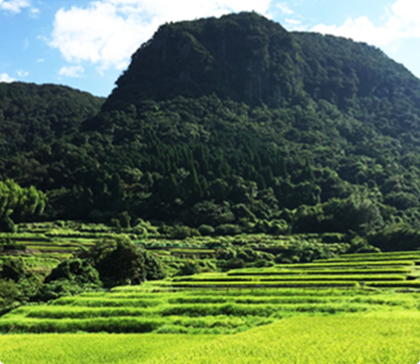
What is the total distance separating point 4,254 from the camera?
7819cm

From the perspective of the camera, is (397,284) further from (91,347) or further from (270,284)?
(91,347)

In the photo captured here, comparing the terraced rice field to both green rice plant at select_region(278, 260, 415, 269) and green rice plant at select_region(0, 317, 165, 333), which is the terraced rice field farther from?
green rice plant at select_region(278, 260, 415, 269)

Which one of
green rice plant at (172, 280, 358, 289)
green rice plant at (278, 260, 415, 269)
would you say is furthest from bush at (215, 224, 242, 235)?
green rice plant at (172, 280, 358, 289)

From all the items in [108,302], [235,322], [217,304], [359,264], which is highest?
[359,264]

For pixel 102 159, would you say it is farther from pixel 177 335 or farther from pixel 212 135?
pixel 177 335

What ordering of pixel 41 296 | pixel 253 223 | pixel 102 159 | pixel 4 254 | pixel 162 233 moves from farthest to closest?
pixel 102 159 → pixel 253 223 → pixel 162 233 → pixel 4 254 → pixel 41 296

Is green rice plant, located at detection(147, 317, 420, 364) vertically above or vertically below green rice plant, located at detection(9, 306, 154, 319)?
above

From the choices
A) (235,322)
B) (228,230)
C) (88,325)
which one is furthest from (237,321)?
(228,230)

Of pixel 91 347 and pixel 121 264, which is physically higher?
pixel 121 264

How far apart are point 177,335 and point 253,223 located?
90.0 metres

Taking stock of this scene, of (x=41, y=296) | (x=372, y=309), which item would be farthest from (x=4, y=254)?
(x=372, y=309)

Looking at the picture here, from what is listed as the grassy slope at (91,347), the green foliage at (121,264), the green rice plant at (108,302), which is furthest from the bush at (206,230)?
the grassy slope at (91,347)

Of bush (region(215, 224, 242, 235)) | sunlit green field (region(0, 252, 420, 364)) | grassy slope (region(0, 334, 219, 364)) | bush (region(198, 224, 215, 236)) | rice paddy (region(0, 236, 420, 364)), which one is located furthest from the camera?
bush (region(198, 224, 215, 236))

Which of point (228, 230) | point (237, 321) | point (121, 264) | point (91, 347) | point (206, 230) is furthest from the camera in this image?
point (228, 230)
